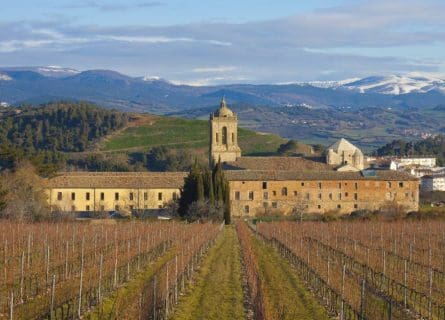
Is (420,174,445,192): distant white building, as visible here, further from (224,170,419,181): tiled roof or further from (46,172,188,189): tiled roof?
(46,172,188,189): tiled roof

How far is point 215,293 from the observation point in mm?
22453

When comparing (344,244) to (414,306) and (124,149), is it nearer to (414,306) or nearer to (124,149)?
(414,306)

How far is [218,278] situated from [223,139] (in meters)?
56.7

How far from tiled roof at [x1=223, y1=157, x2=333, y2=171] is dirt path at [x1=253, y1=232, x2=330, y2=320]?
4535cm

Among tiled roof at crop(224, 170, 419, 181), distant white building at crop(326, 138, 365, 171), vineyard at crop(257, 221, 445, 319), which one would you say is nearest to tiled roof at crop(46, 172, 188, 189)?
tiled roof at crop(224, 170, 419, 181)

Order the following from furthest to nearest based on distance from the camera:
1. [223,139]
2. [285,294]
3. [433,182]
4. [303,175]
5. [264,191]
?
[433,182]
[223,139]
[303,175]
[264,191]
[285,294]

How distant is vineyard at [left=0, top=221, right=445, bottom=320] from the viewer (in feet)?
62.4

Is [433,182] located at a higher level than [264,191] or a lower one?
lower

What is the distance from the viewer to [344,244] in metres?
36.5

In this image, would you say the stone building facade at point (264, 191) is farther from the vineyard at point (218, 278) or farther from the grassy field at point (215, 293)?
the grassy field at point (215, 293)

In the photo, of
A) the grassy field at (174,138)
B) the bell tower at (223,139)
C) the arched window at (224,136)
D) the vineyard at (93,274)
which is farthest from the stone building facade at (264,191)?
the grassy field at (174,138)

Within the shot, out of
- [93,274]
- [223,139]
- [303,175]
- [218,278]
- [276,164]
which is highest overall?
[223,139]

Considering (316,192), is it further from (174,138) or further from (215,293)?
(215,293)

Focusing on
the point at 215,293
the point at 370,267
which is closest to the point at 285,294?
the point at 215,293
